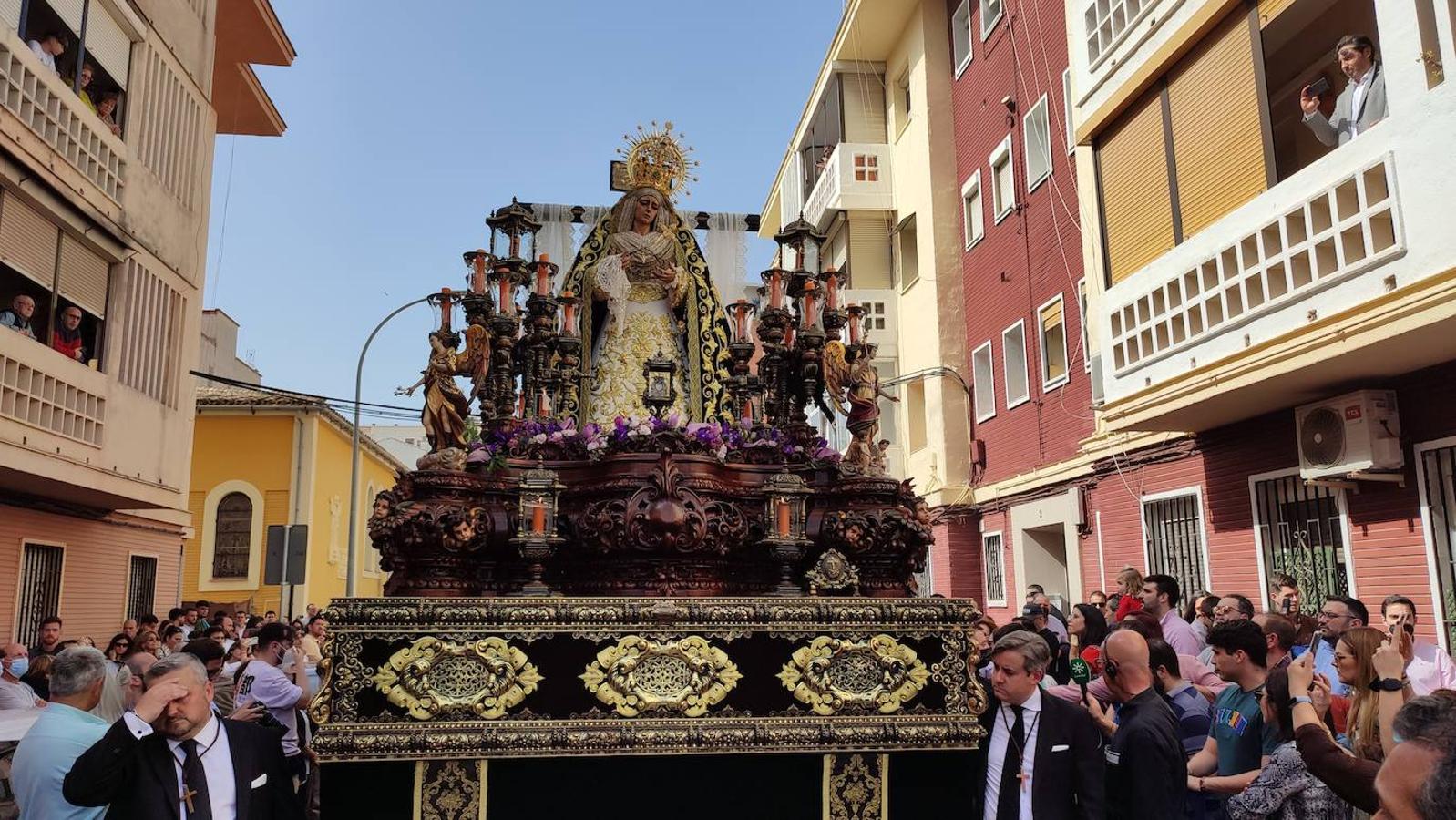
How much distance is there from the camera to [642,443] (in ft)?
21.4

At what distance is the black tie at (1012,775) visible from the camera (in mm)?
4180

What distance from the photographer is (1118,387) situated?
1122cm

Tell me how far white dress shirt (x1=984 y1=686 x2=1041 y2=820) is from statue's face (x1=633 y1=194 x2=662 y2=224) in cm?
548

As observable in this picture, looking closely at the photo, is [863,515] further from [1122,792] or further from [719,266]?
[719,266]

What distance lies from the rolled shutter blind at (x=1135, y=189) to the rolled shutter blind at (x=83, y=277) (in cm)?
1296

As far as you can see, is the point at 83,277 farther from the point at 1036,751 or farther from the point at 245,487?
the point at 1036,751

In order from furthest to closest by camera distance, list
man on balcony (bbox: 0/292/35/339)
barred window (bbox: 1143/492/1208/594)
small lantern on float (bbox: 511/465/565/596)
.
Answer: barred window (bbox: 1143/492/1208/594)
man on balcony (bbox: 0/292/35/339)
small lantern on float (bbox: 511/465/565/596)

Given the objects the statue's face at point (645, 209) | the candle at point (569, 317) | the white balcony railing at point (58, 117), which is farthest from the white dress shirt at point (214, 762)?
the white balcony railing at point (58, 117)

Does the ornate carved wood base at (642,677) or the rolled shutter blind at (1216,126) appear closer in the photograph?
the ornate carved wood base at (642,677)

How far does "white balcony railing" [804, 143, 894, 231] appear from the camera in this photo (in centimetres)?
2184

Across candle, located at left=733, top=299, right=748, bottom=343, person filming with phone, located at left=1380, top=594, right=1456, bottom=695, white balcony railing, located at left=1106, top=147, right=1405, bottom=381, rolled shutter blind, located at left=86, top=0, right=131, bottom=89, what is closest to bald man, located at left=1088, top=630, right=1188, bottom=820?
person filming with phone, located at left=1380, top=594, right=1456, bottom=695

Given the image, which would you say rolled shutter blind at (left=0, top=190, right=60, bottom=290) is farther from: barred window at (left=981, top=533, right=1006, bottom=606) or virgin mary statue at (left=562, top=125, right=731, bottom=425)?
barred window at (left=981, top=533, right=1006, bottom=606)

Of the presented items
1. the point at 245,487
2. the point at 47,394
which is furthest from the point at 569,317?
the point at 245,487

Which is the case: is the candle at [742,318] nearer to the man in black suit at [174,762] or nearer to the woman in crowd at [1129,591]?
the woman in crowd at [1129,591]
